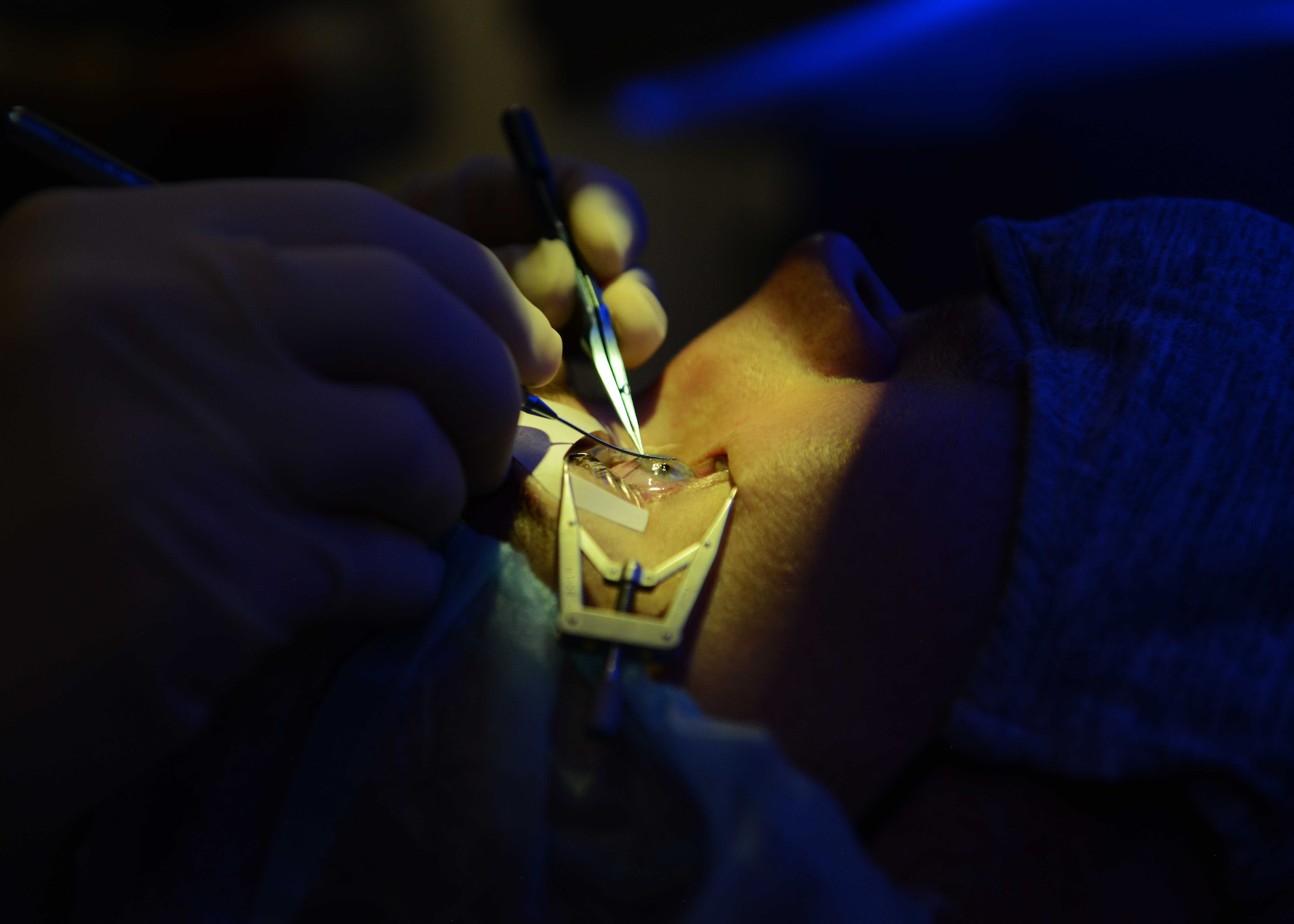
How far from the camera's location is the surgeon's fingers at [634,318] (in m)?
0.94

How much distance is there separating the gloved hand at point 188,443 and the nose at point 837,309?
459 mm

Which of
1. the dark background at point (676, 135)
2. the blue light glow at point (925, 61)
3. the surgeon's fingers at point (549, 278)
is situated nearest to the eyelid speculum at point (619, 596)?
the surgeon's fingers at point (549, 278)

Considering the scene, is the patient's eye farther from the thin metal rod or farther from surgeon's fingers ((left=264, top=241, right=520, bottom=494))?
surgeon's fingers ((left=264, top=241, right=520, bottom=494))

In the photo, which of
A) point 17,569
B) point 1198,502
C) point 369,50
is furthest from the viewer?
point 369,50

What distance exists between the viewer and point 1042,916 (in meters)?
0.56

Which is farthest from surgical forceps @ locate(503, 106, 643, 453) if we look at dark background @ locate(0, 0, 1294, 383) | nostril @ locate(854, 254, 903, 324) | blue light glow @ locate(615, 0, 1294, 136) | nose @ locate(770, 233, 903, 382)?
blue light glow @ locate(615, 0, 1294, 136)

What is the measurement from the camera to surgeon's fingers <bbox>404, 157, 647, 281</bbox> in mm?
937

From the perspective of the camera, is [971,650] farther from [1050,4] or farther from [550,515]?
[1050,4]

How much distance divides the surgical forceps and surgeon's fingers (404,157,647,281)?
0.14 feet

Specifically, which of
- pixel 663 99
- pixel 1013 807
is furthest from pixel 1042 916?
pixel 663 99

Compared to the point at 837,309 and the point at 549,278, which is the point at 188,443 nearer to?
the point at 549,278

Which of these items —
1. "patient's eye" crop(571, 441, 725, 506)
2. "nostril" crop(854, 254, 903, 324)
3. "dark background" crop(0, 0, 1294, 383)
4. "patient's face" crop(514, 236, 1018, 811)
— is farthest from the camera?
"dark background" crop(0, 0, 1294, 383)

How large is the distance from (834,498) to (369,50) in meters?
1.31

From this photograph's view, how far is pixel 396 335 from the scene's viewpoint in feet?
1.77
